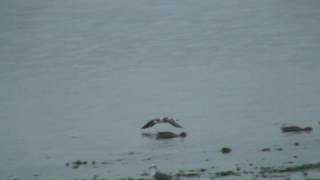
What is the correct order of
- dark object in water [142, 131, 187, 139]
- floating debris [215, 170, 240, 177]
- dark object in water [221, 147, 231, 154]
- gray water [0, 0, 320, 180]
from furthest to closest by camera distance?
dark object in water [142, 131, 187, 139] < gray water [0, 0, 320, 180] < dark object in water [221, 147, 231, 154] < floating debris [215, 170, 240, 177]

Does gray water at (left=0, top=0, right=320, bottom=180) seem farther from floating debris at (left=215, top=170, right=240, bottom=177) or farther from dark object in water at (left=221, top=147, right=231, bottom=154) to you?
floating debris at (left=215, top=170, right=240, bottom=177)

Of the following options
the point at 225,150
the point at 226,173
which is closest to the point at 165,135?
the point at 225,150

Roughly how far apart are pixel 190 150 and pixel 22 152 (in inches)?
286

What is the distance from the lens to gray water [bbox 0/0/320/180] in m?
43.3

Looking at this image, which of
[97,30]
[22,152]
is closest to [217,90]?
[22,152]

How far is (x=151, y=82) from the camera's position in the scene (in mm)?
83250

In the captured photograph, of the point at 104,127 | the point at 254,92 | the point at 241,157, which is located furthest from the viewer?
the point at 254,92

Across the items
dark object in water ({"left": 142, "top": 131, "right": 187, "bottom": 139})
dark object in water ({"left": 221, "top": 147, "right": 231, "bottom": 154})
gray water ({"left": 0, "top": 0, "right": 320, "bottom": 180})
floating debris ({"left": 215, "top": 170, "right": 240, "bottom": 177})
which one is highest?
gray water ({"left": 0, "top": 0, "right": 320, "bottom": 180})

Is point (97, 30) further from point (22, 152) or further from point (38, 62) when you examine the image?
point (22, 152)

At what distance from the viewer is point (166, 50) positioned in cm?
11038

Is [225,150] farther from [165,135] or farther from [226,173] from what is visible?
[226,173]

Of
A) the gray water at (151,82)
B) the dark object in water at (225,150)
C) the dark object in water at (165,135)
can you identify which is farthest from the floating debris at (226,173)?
the dark object in water at (165,135)

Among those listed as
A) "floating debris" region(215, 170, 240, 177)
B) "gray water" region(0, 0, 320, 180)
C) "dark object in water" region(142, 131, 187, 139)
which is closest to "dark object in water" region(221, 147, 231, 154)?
"gray water" region(0, 0, 320, 180)

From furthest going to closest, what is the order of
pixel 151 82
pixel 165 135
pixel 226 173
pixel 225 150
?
pixel 151 82
pixel 165 135
pixel 225 150
pixel 226 173
